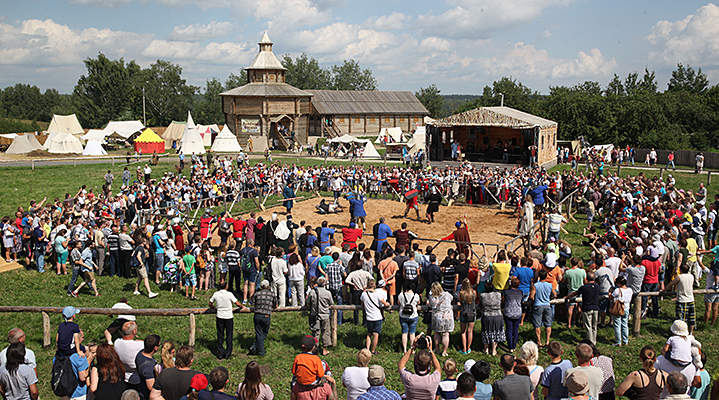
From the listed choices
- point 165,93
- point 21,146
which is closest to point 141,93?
point 165,93

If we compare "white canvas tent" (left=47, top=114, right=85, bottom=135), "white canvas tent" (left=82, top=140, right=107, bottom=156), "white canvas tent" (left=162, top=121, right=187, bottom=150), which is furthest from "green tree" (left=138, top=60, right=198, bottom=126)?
"white canvas tent" (left=82, top=140, right=107, bottom=156)

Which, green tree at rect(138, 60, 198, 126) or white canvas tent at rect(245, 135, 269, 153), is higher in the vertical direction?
green tree at rect(138, 60, 198, 126)

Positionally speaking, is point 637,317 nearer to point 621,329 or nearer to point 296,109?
point 621,329

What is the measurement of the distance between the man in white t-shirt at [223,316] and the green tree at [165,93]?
7248 cm

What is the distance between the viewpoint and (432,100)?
270ft

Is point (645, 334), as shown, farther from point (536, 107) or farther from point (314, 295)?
point (536, 107)

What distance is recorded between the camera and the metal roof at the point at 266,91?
48.4m

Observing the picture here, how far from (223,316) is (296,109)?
140ft

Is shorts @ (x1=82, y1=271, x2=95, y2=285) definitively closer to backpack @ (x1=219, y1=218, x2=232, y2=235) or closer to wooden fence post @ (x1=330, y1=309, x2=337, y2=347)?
backpack @ (x1=219, y1=218, x2=232, y2=235)

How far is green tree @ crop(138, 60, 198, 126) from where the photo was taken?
7519 centimetres

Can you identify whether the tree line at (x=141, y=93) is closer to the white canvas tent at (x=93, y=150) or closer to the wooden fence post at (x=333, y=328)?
the white canvas tent at (x=93, y=150)

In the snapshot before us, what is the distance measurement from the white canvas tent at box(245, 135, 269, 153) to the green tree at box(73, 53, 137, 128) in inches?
1401

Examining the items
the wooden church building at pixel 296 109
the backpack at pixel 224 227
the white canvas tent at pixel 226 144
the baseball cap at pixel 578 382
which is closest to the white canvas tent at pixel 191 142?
the white canvas tent at pixel 226 144

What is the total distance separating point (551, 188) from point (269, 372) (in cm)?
1642
